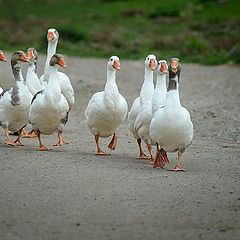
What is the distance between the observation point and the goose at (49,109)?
420 inches

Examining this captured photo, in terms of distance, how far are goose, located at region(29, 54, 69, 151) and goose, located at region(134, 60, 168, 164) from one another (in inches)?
59.8

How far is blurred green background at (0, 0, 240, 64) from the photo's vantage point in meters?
30.1

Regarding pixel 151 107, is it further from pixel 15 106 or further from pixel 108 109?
pixel 15 106

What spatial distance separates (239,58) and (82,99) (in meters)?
10.5

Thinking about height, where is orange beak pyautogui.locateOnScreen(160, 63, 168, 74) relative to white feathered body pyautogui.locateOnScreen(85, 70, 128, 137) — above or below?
above

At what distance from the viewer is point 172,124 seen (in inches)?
351

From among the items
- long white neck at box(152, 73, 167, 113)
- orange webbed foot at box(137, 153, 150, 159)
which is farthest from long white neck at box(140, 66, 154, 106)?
orange webbed foot at box(137, 153, 150, 159)

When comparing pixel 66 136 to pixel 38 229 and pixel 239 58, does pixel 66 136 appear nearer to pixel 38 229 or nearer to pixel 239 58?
pixel 38 229

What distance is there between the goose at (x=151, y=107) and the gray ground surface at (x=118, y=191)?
1.64 feet

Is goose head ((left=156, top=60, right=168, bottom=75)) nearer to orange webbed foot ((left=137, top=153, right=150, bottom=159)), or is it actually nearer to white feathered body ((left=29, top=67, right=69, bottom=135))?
orange webbed foot ((left=137, top=153, right=150, bottom=159))

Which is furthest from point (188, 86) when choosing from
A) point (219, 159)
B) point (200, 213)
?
point (200, 213)

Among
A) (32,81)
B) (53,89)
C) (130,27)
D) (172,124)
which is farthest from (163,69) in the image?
(130,27)

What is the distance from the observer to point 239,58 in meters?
26.1

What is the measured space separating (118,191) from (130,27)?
3297cm
